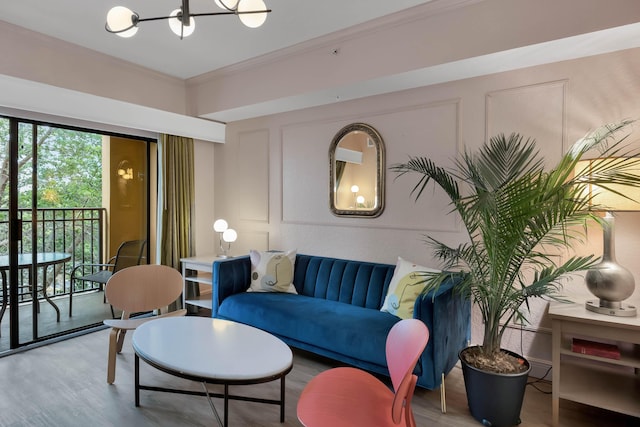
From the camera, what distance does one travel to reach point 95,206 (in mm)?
3764

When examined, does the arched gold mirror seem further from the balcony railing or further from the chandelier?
the balcony railing

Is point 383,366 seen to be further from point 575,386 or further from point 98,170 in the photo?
point 98,170

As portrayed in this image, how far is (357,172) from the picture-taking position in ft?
11.7

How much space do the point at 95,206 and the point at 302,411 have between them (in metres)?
3.28

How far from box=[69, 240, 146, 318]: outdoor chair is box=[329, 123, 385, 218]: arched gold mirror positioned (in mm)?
2276

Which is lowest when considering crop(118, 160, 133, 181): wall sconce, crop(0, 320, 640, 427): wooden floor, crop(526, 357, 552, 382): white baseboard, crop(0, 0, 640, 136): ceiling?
crop(0, 320, 640, 427): wooden floor

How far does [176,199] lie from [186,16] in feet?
8.94

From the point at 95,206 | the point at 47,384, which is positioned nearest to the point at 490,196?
the point at 47,384

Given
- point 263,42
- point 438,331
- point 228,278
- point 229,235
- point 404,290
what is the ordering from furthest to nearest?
point 229,235
point 228,278
point 263,42
point 404,290
point 438,331

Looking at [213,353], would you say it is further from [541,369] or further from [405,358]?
[541,369]

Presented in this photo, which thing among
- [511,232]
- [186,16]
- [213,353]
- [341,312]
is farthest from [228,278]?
[511,232]

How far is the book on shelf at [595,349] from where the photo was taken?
2.03 metres

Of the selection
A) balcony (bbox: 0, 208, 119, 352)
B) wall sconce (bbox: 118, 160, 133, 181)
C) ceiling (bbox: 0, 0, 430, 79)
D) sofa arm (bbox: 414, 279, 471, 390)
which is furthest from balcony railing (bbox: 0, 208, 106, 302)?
sofa arm (bbox: 414, 279, 471, 390)

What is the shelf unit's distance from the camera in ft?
13.0
